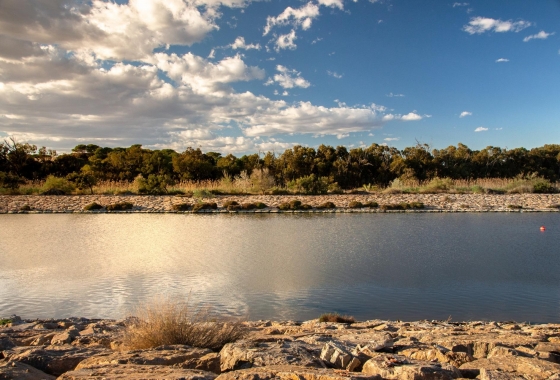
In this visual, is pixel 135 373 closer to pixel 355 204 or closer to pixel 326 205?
pixel 326 205

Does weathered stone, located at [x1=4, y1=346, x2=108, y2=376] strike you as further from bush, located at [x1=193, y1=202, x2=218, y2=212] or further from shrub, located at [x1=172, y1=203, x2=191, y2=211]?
shrub, located at [x1=172, y1=203, x2=191, y2=211]

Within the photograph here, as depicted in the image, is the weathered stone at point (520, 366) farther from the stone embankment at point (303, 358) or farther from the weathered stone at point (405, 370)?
the weathered stone at point (405, 370)

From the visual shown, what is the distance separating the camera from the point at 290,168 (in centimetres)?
3778

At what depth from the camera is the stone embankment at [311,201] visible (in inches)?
931

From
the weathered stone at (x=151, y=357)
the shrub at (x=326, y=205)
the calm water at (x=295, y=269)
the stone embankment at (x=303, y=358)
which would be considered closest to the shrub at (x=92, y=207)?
the calm water at (x=295, y=269)

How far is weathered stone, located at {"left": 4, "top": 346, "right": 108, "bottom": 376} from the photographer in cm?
361

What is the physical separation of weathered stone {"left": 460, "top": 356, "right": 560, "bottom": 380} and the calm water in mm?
3367

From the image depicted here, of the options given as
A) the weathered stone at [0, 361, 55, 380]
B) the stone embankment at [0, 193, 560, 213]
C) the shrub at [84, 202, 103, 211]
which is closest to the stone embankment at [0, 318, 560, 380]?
the weathered stone at [0, 361, 55, 380]

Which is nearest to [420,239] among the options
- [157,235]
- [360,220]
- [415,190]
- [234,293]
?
[360,220]

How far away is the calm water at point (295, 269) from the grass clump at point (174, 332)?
3.92 ft

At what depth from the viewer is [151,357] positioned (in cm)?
367

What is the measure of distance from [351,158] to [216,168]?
12922mm

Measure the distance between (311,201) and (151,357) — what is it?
74.9 ft

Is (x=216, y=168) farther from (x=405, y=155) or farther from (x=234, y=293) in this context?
(x=234, y=293)
